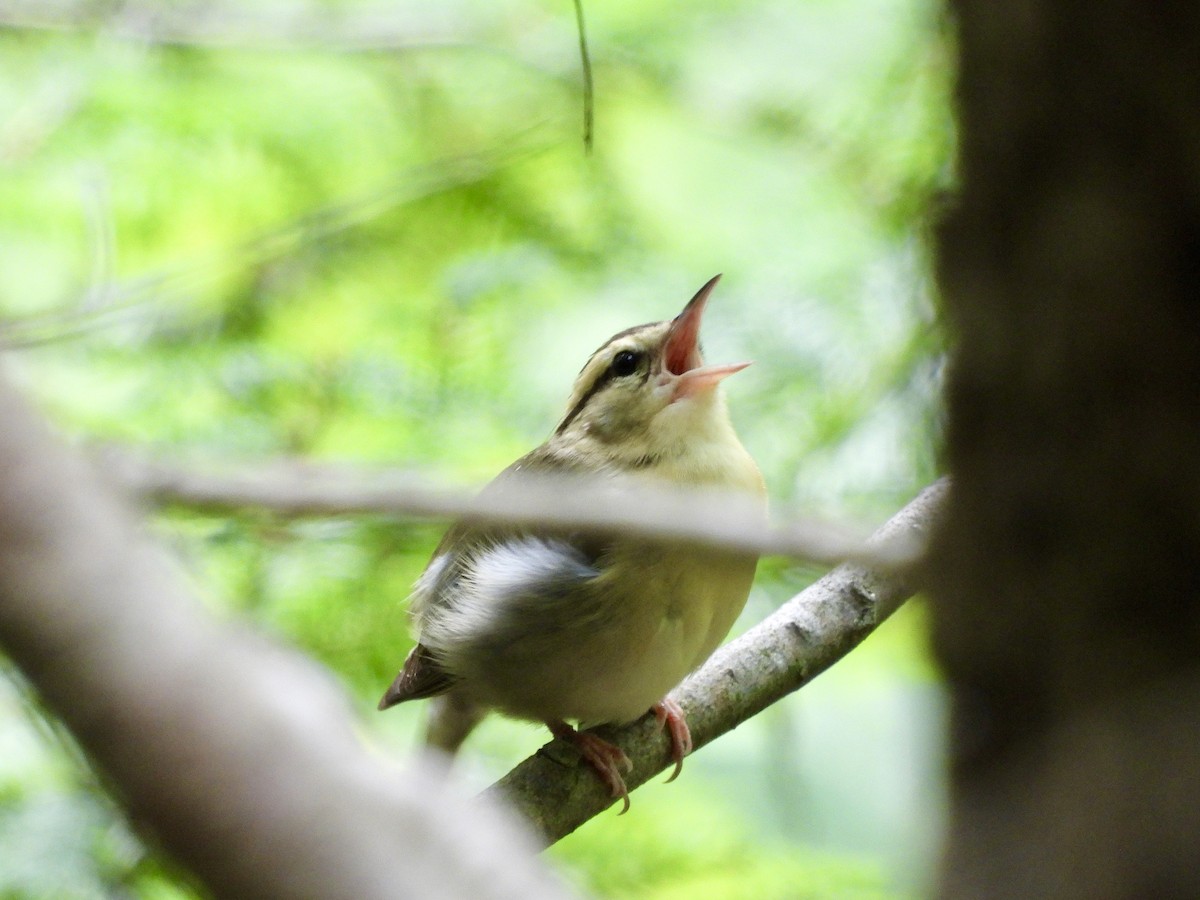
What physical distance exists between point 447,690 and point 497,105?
3182mm

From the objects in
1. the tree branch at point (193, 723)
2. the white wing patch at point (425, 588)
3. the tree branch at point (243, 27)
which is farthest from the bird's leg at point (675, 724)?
the tree branch at point (243, 27)

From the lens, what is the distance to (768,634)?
3.47m

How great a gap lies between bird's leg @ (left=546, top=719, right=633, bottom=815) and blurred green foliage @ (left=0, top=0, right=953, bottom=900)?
2.36 feet

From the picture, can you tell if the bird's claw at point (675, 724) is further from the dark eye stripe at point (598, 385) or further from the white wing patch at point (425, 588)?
the dark eye stripe at point (598, 385)

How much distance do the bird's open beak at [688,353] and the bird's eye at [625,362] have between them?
0.09m

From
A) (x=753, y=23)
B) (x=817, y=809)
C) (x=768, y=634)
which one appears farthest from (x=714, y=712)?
(x=753, y=23)

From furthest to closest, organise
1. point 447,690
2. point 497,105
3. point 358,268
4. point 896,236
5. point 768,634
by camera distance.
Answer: point 497,105 → point 358,268 → point 896,236 → point 447,690 → point 768,634

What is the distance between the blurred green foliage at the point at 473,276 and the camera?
13.8ft

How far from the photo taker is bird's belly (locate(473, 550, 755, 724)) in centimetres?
342

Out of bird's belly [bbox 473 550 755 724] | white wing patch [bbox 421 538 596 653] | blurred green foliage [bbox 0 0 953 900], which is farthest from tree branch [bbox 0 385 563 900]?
blurred green foliage [bbox 0 0 953 900]

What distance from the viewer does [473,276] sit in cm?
481

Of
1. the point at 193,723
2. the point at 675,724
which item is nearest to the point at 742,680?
the point at 675,724

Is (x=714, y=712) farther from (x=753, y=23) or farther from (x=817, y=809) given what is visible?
(x=753, y=23)

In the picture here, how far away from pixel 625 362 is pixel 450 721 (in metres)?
1.29
